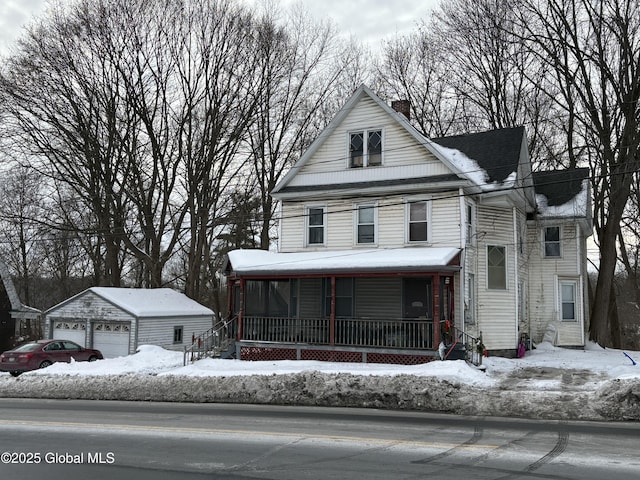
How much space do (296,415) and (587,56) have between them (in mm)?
20691

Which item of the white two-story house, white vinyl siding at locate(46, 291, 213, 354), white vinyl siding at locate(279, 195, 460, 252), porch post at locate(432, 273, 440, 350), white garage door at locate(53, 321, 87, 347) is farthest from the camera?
white garage door at locate(53, 321, 87, 347)

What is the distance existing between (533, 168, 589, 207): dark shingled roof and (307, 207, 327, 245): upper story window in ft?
32.0

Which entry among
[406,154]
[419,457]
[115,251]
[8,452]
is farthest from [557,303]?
[115,251]

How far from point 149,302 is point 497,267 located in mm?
17361

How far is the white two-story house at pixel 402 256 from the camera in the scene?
61.2ft

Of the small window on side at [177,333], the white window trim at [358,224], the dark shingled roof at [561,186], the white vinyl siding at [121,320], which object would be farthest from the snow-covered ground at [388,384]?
the small window on side at [177,333]

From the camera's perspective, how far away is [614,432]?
9602 millimetres

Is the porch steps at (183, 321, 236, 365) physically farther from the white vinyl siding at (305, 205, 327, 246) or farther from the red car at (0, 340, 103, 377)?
the red car at (0, 340, 103, 377)

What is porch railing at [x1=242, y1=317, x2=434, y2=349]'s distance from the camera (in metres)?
18.1

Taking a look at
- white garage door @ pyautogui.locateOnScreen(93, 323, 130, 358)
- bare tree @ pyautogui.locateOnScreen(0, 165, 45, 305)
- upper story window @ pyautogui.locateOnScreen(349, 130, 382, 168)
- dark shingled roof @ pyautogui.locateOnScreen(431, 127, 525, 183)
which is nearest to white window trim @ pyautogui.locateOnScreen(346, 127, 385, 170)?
upper story window @ pyautogui.locateOnScreen(349, 130, 382, 168)

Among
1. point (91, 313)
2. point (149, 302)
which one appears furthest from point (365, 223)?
point (91, 313)

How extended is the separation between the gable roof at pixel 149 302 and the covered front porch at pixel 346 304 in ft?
22.6

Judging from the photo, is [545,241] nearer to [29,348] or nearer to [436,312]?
[436,312]

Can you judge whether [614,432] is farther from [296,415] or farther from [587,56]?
[587,56]
